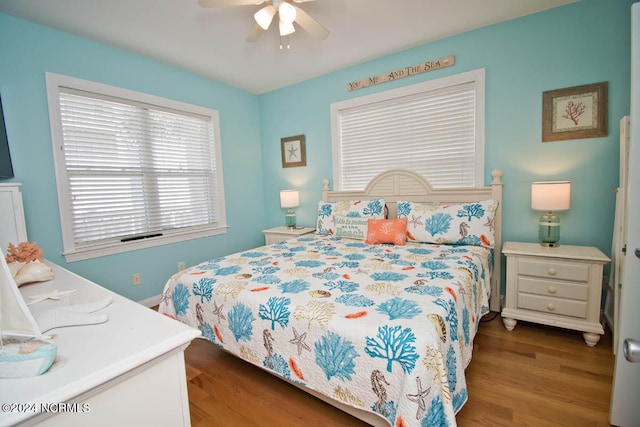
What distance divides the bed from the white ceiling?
4.69ft

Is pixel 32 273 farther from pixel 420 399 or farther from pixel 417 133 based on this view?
pixel 417 133

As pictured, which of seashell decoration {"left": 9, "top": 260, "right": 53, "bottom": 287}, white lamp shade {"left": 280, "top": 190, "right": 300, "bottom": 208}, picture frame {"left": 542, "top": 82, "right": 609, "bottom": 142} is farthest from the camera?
white lamp shade {"left": 280, "top": 190, "right": 300, "bottom": 208}

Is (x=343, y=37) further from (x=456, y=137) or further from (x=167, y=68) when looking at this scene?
(x=167, y=68)

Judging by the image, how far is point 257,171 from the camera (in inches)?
168

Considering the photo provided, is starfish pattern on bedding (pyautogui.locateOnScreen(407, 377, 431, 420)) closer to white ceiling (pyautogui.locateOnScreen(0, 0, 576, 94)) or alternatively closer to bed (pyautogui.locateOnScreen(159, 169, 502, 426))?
bed (pyautogui.locateOnScreen(159, 169, 502, 426))

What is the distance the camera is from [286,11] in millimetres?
1886

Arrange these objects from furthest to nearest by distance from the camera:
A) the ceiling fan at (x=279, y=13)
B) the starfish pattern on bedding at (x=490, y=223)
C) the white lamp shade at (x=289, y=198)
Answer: the white lamp shade at (x=289, y=198), the starfish pattern on bedding at (x=490, y=223), the ceiling fan at (x=279, y=13)


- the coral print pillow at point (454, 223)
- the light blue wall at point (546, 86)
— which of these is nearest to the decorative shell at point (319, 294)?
the coral print pillow at point (454, 223)

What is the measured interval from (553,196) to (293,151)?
2859mm

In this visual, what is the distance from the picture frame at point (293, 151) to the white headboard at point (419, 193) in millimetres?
531

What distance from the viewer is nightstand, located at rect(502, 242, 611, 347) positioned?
2.03 meters

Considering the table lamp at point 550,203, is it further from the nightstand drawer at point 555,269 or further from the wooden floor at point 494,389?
the wooden floor at point 494,389

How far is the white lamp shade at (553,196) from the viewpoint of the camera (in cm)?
217

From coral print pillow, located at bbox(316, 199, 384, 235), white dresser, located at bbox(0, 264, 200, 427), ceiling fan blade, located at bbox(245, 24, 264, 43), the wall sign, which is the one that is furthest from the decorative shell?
the wall sign
